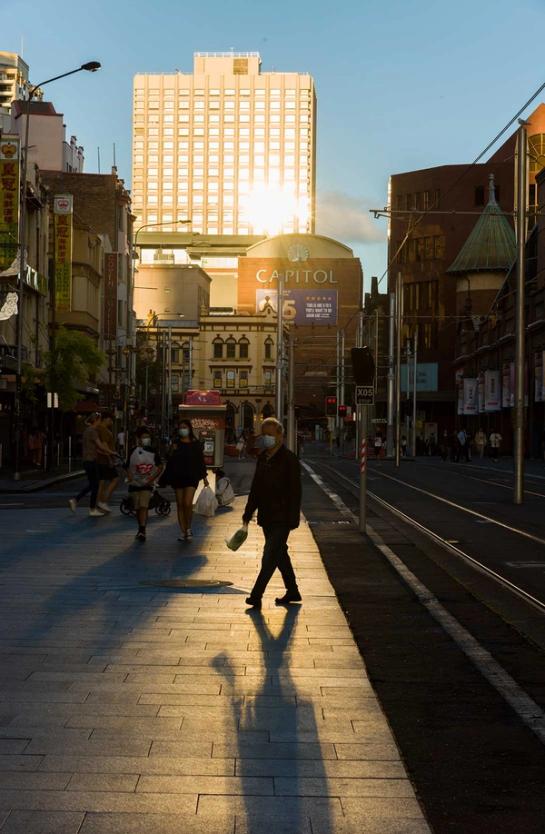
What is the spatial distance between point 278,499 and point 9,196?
124 feet

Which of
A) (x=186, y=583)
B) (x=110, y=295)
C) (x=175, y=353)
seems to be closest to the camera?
(x=186, y=583)

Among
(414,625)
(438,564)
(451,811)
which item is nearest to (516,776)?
(451,811)

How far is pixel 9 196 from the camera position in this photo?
157 ft

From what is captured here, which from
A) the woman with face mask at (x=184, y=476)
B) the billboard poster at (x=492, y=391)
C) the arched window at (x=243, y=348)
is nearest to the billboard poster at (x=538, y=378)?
the billboard poster at (x=492, y=391)

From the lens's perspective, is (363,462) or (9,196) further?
(9,196)

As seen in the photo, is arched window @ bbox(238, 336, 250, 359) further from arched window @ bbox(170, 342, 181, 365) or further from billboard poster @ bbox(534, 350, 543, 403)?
billboard poster @ bbox(534, 350, 543, 403)

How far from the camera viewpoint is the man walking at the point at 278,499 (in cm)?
1207

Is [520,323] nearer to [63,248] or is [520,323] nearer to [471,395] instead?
[63,248]

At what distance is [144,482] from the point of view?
61.8 ft

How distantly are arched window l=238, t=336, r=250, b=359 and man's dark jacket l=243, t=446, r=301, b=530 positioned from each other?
134 meters

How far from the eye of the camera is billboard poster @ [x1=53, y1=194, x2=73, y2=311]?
60656 millimetres

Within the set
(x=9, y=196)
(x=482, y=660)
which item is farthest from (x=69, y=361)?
(x=482, y=660)

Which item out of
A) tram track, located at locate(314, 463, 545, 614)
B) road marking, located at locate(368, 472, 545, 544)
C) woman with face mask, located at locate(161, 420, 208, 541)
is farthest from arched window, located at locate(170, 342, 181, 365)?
woman with face mask, located at locate(161, 420, 208, 541)

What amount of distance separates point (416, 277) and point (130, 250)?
100 ft
